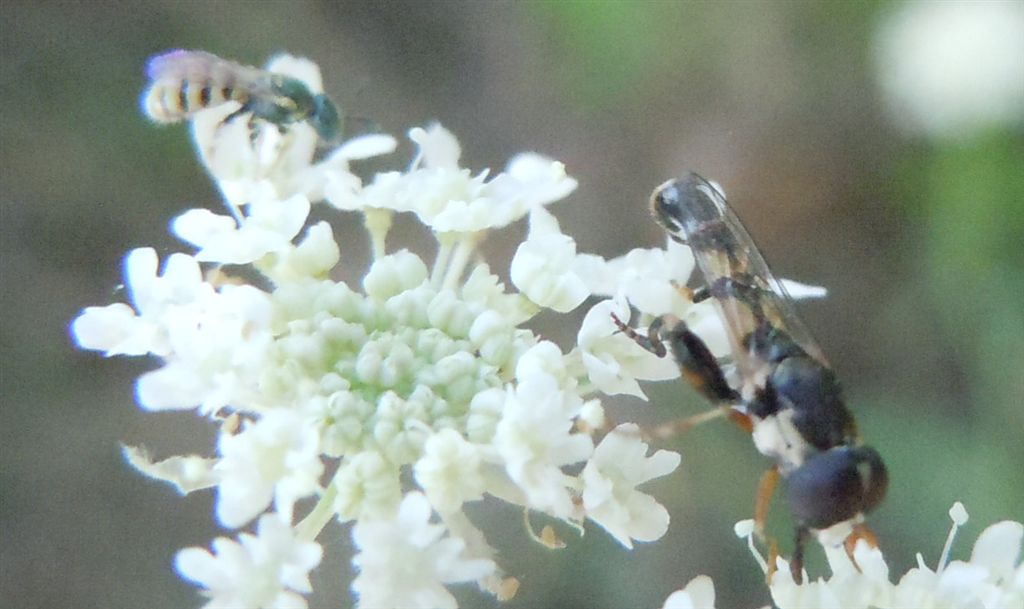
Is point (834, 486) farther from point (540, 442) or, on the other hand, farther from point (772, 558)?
point (540, 442)

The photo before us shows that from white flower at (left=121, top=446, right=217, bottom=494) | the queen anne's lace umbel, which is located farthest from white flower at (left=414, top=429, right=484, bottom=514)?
white flower at (left=121, top=446, right=217, bottom=494)

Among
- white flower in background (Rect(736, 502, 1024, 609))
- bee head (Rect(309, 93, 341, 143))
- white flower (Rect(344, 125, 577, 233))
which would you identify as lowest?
white flower in background (Rect(736, 502, 1024, 609))

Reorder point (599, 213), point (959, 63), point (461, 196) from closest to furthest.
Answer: point (461, 196), point (959, 63), point (599, 213)

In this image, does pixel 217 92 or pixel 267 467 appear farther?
pixel 217 92

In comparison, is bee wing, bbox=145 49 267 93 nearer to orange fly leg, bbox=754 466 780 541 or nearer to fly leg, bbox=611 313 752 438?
fly leg, bbox=611 313 752 438

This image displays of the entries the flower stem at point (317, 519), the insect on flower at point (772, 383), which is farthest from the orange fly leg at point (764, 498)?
the flower stem at point (317, 519)

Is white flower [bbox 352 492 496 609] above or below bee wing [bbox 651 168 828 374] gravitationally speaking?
below

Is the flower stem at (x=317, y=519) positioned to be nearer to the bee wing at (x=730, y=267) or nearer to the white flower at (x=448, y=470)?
the white flower at (x=448, y=470)

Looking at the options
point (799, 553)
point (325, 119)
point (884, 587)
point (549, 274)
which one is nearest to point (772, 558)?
point (799, 553)
